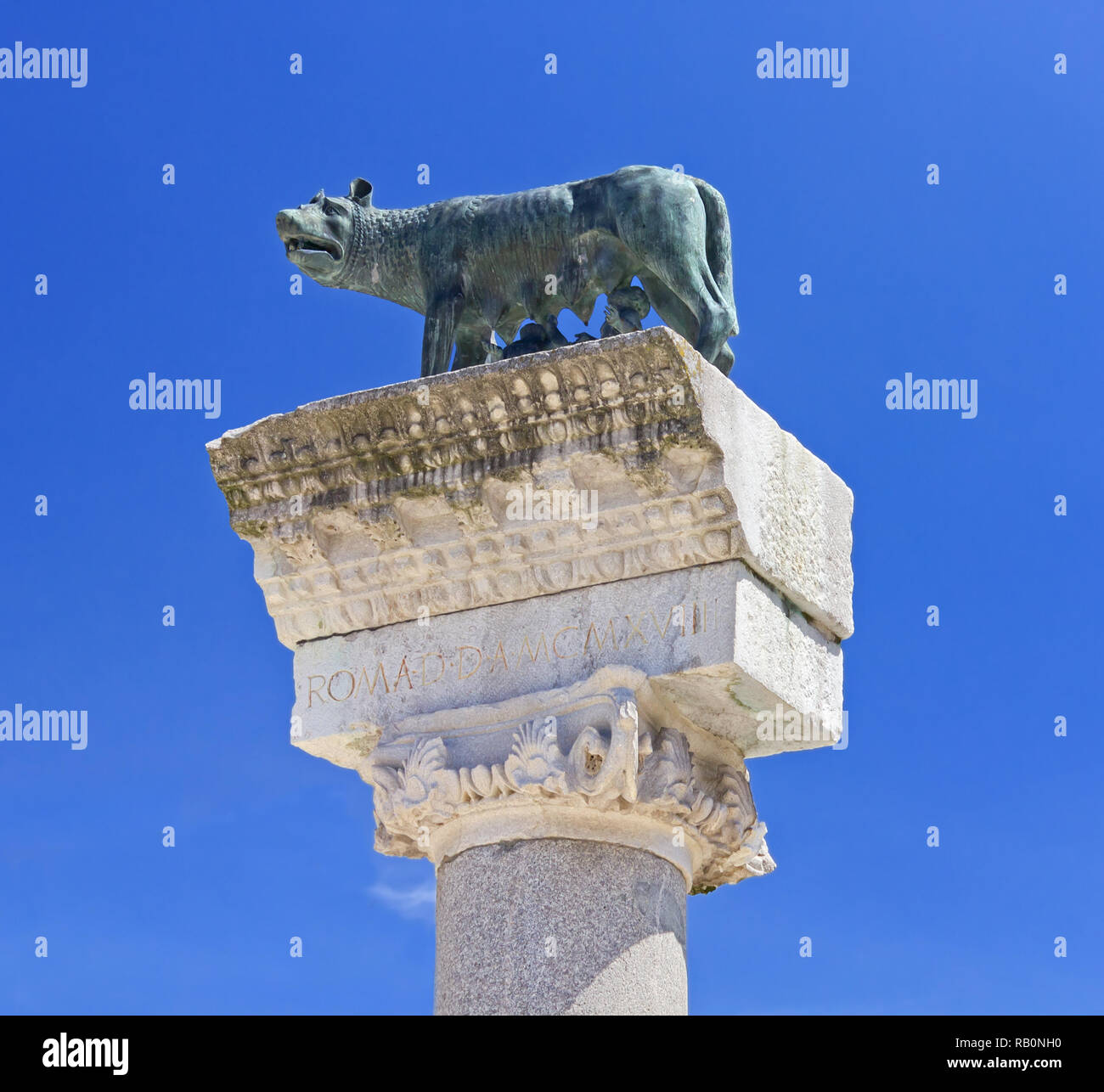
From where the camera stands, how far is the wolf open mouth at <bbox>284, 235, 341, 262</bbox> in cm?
977

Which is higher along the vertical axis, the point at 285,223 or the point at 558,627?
the point at 285,223

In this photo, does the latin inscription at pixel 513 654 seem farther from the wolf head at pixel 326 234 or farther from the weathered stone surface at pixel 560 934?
the wolf head at pixel 326 234

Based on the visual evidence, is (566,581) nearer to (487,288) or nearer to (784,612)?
(784,612)

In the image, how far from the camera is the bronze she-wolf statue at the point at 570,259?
9062 mm

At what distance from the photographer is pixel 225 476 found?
8.62 m

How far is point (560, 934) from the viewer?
7.74 meters

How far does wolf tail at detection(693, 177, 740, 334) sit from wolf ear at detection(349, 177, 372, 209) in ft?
5.55

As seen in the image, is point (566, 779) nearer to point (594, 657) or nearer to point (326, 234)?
point (594, 657)

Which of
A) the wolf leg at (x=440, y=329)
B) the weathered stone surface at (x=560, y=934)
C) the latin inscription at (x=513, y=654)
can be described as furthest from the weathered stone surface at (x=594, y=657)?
the wolf leg at (x=440, y=329)

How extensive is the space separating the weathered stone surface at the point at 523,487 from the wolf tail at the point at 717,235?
118 cm

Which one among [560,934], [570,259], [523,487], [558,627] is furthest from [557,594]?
[570,259]

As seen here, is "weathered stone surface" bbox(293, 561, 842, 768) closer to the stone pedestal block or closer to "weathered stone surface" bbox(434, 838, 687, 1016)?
the stone pedestal block

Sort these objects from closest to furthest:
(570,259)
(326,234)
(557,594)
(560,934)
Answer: (560,934)
(557,594)
(570,259)
(326,234)

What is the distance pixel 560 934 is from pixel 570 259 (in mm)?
3260
